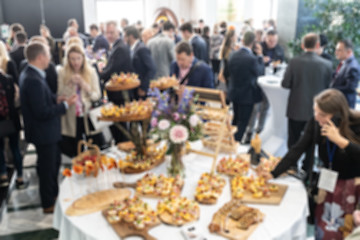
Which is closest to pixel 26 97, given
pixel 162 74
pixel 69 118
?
pixel 69 118

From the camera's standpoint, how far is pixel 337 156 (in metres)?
2.14

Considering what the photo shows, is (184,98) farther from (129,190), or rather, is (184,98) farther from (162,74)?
(162,74)

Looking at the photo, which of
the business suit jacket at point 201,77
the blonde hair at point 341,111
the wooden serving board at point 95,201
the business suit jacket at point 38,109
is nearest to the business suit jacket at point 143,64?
the business suit jacket at point 201,77

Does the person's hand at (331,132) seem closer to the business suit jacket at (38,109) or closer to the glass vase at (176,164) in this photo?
the glass vase at (176,164)

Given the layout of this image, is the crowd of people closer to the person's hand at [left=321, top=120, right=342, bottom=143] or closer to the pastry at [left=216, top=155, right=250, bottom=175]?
the person's hand at [left=321, top=120, right=342, bottom=143]

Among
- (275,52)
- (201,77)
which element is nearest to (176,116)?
(201,77)

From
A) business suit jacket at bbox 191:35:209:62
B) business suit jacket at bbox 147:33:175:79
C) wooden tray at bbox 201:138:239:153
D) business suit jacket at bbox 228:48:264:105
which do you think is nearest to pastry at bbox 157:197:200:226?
wooden tray at bbox 201:138:239:153

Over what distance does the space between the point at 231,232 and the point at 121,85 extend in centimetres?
196

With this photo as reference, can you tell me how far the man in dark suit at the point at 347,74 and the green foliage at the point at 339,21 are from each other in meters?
1.56

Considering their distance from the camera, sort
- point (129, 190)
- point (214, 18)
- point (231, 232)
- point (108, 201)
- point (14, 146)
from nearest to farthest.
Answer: point (231, 232) → point (108, 201) → point (129, 190) → point (14, 146) → point (214, 18)

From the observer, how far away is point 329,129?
6.77 feet

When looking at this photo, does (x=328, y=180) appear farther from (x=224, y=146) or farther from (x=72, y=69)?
(x=72, y=69)

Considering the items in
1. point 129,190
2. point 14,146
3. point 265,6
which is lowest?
point 14,146

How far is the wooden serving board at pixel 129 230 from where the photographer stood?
1.71 m
